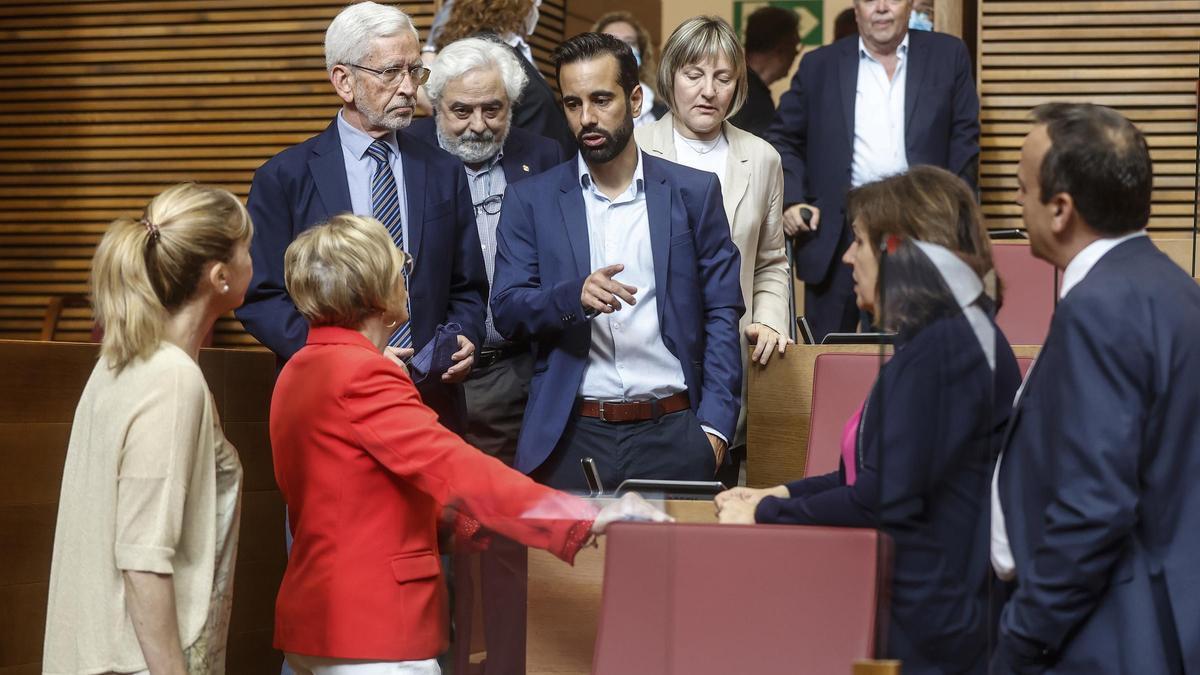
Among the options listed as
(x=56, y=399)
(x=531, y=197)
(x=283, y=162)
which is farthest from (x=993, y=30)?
(x=56, y=399)

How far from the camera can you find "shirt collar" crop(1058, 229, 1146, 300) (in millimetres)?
2287

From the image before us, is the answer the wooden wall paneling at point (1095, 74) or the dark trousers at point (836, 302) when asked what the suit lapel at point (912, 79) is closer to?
the dark trousers at point (836, 302)

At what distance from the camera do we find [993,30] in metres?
5.61

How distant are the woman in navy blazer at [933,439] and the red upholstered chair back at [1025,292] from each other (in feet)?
1.08

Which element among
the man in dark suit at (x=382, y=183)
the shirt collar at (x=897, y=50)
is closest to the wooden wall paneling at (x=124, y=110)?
the shirt collar at (x=897, y=50)

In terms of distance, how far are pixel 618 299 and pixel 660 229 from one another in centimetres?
22

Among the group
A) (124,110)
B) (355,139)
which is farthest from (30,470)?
(124,110)

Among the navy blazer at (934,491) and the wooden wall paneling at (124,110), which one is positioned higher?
the wooden wall paneling at (124,110)

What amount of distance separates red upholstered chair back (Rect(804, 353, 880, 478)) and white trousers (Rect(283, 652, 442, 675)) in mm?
1075

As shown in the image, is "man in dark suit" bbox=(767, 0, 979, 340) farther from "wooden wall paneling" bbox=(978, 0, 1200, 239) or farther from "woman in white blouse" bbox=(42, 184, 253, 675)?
"woman in white blouse" bbox=(42, 184, 253, 675)

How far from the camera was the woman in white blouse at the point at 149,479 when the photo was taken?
2311 mm

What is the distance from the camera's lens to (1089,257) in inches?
90.4

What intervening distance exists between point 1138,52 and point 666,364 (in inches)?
118

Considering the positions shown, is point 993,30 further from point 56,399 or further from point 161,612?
point 161,612
